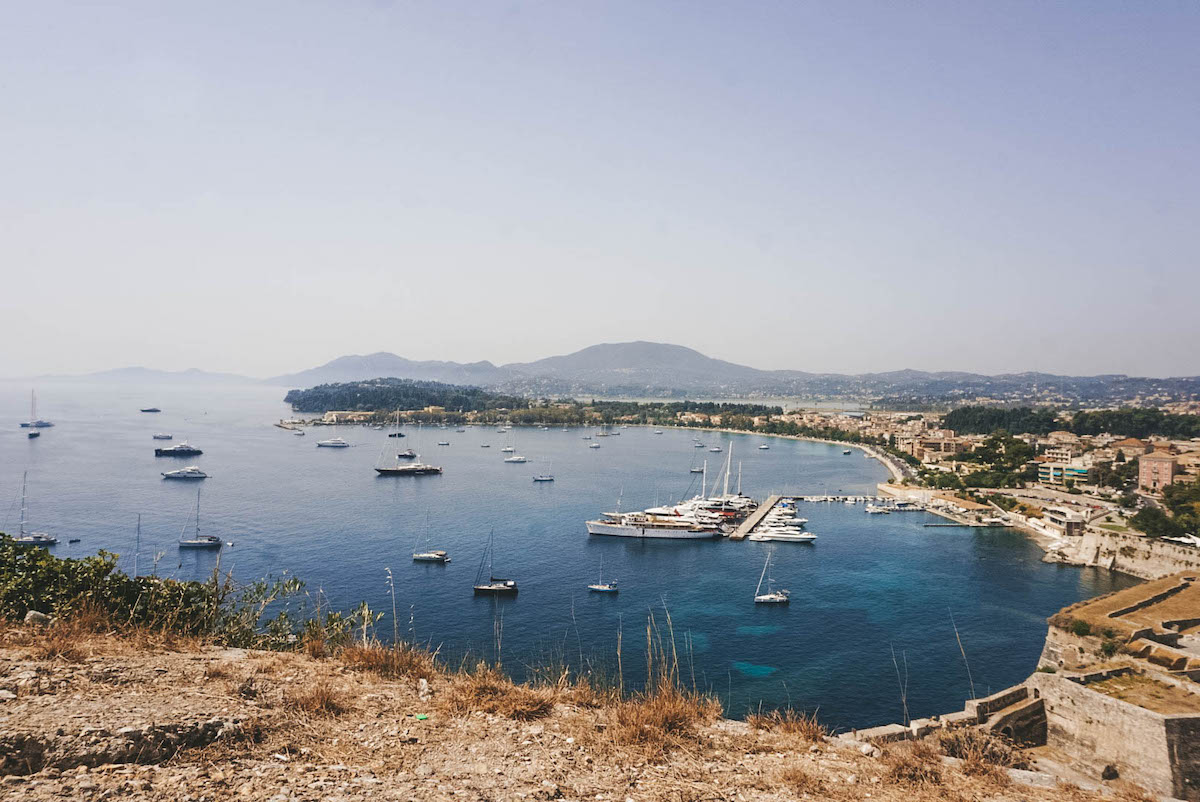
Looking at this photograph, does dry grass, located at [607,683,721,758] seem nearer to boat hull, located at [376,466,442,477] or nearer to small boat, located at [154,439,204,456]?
boat hull, located at [376,466,442,477]

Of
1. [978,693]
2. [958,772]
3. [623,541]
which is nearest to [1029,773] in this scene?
[958,772]

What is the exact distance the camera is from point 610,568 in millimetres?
23906

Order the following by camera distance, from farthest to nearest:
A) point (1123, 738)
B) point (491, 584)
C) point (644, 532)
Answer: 1. point (644, 532)
2. point (491, 584)
3. point (1123, 738)

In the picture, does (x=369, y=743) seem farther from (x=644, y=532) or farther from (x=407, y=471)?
(x=407, y=471)

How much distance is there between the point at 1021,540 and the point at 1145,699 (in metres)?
23.3

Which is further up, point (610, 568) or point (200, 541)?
point (200, 541)

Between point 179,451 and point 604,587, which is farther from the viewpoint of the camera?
point 179,451

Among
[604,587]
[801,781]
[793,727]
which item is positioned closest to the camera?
[801,781]

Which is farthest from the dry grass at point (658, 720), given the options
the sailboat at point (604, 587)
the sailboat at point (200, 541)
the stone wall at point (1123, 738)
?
the sailboat at point (200, 541)

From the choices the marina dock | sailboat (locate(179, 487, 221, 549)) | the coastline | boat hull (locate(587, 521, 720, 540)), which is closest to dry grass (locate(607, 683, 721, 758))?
sailboat (locate(179, 487, 221, 549))

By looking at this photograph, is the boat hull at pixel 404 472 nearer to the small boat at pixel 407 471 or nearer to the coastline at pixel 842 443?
the small boat at pixel 407 471

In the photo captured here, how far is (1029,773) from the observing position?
12.1 feet

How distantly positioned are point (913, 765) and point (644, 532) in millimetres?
26400

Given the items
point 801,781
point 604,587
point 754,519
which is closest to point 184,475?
point 604,587
